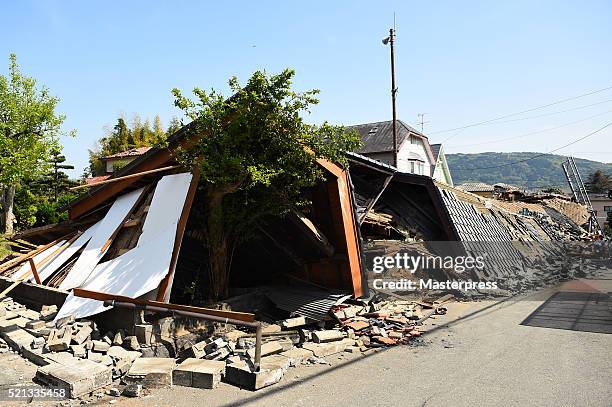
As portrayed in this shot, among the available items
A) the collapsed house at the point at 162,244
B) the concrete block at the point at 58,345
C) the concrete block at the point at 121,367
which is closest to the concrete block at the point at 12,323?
the collapsed house at the point at 162,244

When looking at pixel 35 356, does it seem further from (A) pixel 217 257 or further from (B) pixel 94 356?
(A) pixel 217 257

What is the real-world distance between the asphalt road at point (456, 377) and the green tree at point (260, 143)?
10.5ft

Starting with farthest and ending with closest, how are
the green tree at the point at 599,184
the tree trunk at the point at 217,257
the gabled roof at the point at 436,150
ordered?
the green tree at the point at 599,184 → the gabled roof at the point at 436,150 → the tree trunk at the point at 217,257

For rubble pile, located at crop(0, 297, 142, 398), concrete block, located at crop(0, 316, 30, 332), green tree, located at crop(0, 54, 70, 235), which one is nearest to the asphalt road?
rubble pile, located at crop(0, 297, 142, 398)

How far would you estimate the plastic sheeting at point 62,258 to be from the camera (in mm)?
9227

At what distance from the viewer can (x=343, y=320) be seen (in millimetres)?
8062

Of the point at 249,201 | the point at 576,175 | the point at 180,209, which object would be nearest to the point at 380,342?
the point at 249,201

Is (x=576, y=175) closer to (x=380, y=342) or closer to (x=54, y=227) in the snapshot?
(x=380, y=342)

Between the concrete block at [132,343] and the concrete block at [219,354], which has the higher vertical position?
the concrete block at [132,343]

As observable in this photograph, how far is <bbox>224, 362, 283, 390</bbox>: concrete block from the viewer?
5324 millimetres

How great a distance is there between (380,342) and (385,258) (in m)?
4.64

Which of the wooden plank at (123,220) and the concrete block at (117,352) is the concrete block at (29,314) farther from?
the concrete block at (117,352)
